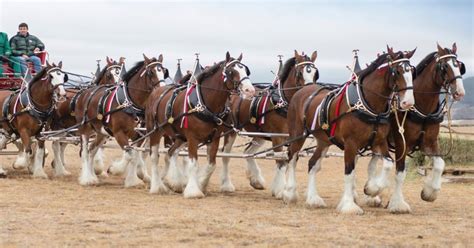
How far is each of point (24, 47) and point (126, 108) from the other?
5.14m

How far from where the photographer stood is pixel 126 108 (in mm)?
15484

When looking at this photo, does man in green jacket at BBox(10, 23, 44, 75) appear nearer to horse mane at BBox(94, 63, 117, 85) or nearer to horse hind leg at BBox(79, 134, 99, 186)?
horse mane at BBox(94, 63, 117, 85)

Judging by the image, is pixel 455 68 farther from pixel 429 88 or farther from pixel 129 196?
pixel 129 196

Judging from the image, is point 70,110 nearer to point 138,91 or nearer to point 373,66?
point 138,91

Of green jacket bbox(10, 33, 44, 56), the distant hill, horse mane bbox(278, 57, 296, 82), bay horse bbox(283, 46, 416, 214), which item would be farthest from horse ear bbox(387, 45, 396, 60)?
the distant hill

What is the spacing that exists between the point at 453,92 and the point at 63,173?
32.0ft

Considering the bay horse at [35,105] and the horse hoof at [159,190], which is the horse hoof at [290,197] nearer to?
the horse hoof at [159,190]

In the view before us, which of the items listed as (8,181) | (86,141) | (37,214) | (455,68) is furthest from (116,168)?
(455,68)

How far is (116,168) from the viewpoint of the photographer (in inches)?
659

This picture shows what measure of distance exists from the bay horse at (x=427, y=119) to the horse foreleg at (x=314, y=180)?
3.11 feet

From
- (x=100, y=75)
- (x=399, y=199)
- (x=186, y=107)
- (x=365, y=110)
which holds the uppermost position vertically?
(x=100, y=75)

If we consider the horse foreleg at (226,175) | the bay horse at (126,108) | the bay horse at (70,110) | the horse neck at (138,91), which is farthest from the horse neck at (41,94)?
the horse foreleg at (226,175)

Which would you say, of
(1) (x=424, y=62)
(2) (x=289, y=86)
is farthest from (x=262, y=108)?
(1) (x=424, y=62)

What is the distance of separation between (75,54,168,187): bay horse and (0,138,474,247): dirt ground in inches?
26.0
